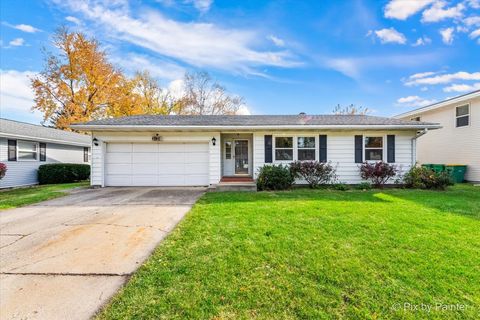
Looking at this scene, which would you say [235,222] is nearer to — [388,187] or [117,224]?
[117,224]

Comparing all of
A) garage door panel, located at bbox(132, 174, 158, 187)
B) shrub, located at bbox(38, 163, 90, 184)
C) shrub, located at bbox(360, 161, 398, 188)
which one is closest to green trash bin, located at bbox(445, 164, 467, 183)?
shrub, located at bbox(360, 161, 398, 188)

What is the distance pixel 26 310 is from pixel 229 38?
12533mm

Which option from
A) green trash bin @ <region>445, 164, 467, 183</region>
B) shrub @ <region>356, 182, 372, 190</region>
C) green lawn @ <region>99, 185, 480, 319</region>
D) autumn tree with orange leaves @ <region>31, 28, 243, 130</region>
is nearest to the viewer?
green lawn @ <region>99, 185, 480, 319</region>

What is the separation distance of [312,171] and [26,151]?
15.5 metres

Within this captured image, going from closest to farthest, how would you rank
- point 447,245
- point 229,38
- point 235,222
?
point 447,245
point 235,222
point 229,38

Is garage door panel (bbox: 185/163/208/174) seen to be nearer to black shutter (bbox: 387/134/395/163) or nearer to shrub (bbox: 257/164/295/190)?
shrub (bbox: 257/164/295/190)

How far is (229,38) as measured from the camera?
11.9m

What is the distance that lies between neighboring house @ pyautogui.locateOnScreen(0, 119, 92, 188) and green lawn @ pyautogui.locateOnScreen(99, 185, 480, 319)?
41.5 ft

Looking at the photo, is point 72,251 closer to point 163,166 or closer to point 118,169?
point 163,166

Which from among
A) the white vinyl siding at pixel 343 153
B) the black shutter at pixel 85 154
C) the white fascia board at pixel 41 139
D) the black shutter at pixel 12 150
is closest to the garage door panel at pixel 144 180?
the white vinyl siding at pixel 343 153

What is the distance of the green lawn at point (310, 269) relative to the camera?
7.46 feet

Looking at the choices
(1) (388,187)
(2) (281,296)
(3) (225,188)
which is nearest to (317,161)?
(1) (388,187)

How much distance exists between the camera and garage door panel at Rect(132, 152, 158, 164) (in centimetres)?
1055

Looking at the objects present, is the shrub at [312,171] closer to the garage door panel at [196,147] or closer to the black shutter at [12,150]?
the garage door panel at [196,147]
